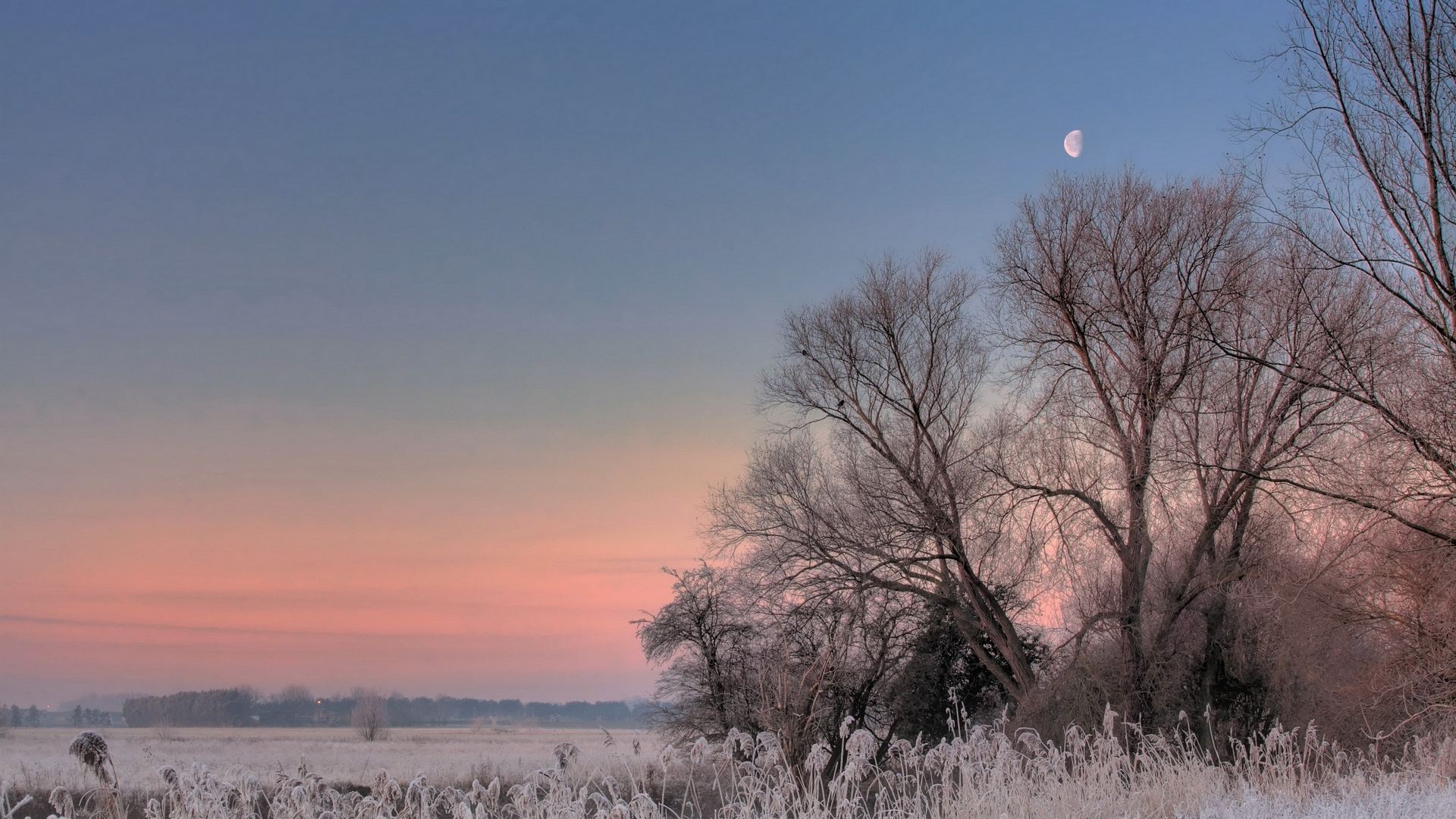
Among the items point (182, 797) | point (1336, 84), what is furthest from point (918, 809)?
point (1336, 84)

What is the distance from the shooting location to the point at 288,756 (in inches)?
1288

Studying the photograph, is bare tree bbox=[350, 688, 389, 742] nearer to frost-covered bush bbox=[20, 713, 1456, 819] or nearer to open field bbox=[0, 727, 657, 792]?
open field bbox=[0, 727, 657, 792]

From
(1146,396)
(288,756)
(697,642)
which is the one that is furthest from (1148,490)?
(288,756)

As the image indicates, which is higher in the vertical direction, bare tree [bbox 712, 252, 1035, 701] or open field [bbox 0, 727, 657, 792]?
bare tree [bbox 712, 252, 1035, 701]

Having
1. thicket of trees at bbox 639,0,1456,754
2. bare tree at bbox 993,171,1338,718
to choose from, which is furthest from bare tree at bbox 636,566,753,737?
bare tree at bbox 993,171,1338,718

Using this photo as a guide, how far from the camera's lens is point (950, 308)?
22.2m

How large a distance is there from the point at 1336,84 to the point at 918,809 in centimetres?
885

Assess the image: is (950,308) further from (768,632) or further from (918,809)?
(918,809)

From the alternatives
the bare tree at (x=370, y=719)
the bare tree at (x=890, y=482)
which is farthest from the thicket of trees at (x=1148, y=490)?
the bare tree at (x=370, y=719)

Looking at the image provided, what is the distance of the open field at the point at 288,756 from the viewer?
16047 mm

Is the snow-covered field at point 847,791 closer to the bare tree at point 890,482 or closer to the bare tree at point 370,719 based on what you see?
the bare tree at point 890,482

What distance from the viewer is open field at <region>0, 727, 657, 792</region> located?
52.6 ft

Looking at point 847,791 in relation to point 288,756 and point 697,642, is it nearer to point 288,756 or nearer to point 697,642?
point 697,642

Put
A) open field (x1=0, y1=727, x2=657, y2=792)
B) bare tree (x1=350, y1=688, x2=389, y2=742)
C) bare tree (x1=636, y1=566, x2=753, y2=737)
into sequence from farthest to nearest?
bare tree (x1=350, y1=688, x2=389, y2=742) → bare tree (x1=636, y1=566, x2=753, y2=737) → open field (x1=0, y1=727, x2=657, y2=792)
